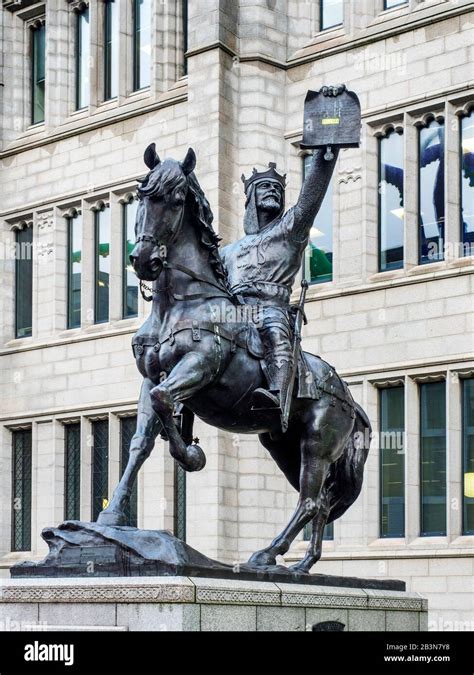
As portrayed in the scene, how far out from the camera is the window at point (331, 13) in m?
28.1

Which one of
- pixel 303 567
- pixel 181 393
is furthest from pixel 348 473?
pixel 181 393

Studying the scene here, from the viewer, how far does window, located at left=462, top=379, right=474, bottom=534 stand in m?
24.2

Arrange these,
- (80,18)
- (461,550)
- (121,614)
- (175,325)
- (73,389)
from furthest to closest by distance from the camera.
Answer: (80,18), (73,389), (461,550), (175,325), (121,614)

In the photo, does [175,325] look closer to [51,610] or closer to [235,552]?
[51,610]

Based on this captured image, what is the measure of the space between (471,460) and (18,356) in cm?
1229

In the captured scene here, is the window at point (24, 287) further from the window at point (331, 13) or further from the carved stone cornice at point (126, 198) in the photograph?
the window at point (331, 13)

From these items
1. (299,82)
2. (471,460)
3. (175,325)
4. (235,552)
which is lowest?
(235,552)

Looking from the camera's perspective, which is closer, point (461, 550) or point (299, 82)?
point (461, 550)

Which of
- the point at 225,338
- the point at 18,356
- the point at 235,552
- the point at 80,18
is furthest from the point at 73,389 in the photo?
the point at 225,338

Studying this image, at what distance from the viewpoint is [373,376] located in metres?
25.6

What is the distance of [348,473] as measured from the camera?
13398 mm

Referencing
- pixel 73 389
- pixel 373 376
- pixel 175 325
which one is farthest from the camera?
pixel 73 389

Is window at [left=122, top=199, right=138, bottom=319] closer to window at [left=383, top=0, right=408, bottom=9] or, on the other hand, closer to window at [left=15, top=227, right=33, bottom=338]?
window at [left=15, top=227, right=33, bottom=338]

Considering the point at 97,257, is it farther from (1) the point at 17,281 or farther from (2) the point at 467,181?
(2) the point at 467,181
